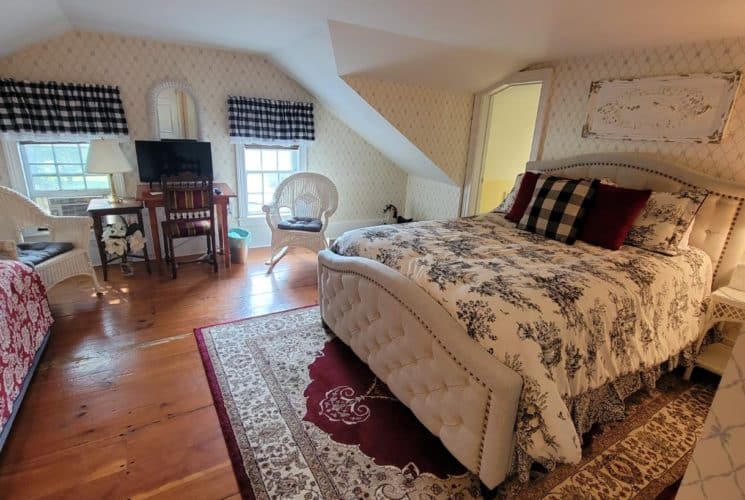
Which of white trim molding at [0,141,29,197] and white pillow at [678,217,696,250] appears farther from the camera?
white trim molding at [0,141,29,197]

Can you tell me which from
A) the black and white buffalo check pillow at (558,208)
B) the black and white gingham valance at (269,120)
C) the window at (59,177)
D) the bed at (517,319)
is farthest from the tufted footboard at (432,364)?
the window at (59,177)

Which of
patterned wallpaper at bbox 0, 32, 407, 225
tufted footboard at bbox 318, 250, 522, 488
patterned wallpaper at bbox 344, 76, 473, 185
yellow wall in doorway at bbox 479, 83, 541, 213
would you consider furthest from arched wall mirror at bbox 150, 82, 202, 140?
yellow wall in doorway at bbox 479, 83, 541, 213

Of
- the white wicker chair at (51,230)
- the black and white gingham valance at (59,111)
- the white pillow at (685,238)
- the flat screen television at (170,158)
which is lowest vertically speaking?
the white wicker chair at (51,230)

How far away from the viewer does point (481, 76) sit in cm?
361

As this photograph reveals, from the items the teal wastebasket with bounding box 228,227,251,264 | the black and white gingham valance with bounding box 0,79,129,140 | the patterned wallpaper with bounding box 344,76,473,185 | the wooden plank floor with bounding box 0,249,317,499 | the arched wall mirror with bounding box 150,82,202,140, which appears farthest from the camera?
the teal wastebasket with bounding box 228,227,251,264

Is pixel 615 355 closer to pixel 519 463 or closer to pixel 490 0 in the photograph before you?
pixel 519 463

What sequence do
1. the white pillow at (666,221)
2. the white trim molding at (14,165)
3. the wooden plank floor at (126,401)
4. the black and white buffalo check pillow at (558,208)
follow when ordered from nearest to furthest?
the wooden plank floor at (126,401), the white pillow at (666,221), the black and white buffalo check pillow at (558,208), the white trim molding at (14,165)

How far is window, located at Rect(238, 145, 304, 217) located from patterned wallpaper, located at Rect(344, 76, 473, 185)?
1365 millimetres

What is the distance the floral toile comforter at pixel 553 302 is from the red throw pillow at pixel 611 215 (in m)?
0.09

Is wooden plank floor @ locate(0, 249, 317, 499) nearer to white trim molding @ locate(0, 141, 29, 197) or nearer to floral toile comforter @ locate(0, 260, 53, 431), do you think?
floral toile comforter @ locate(0, 260, 53, 431)

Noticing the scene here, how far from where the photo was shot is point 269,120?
4.21 meters

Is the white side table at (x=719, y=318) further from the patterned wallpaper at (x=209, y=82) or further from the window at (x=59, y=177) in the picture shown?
the window at (x=59, y=177)

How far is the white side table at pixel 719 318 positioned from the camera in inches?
85.0

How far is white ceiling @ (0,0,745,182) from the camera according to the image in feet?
7.07
